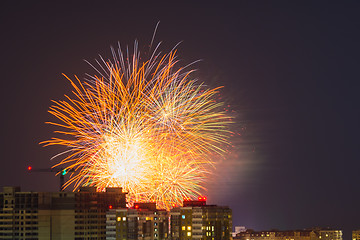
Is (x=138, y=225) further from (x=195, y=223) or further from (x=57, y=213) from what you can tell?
(x=57, y=213)

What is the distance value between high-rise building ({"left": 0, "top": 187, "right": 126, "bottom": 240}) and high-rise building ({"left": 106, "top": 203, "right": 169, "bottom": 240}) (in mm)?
4098

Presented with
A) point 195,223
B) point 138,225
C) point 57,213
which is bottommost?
point 138,225

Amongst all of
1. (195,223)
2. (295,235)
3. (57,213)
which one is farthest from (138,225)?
(295,235)

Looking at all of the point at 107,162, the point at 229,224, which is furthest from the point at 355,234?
the point at 107,162

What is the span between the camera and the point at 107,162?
3009 inches

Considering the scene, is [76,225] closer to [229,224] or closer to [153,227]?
[153,227]

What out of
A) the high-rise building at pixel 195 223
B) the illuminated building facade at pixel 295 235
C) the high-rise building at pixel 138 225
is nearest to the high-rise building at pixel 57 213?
the high-rise building at pixel 138 225

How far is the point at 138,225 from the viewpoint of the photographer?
8338 cm

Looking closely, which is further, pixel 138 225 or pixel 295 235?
pixel 295 235

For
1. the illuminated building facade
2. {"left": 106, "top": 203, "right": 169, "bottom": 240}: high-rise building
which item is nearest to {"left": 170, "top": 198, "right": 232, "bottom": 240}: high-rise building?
{"left": 106, "top": 203, "right": 169, "bottom": 240}: high-rise building

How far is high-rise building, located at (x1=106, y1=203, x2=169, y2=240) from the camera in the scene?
8331 centimetres

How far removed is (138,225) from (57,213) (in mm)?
11679

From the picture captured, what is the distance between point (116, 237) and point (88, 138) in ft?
43.9

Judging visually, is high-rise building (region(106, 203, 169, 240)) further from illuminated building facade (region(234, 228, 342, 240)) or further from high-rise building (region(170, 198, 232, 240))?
illuminated building facade (region(234, 228, 342, 240))
